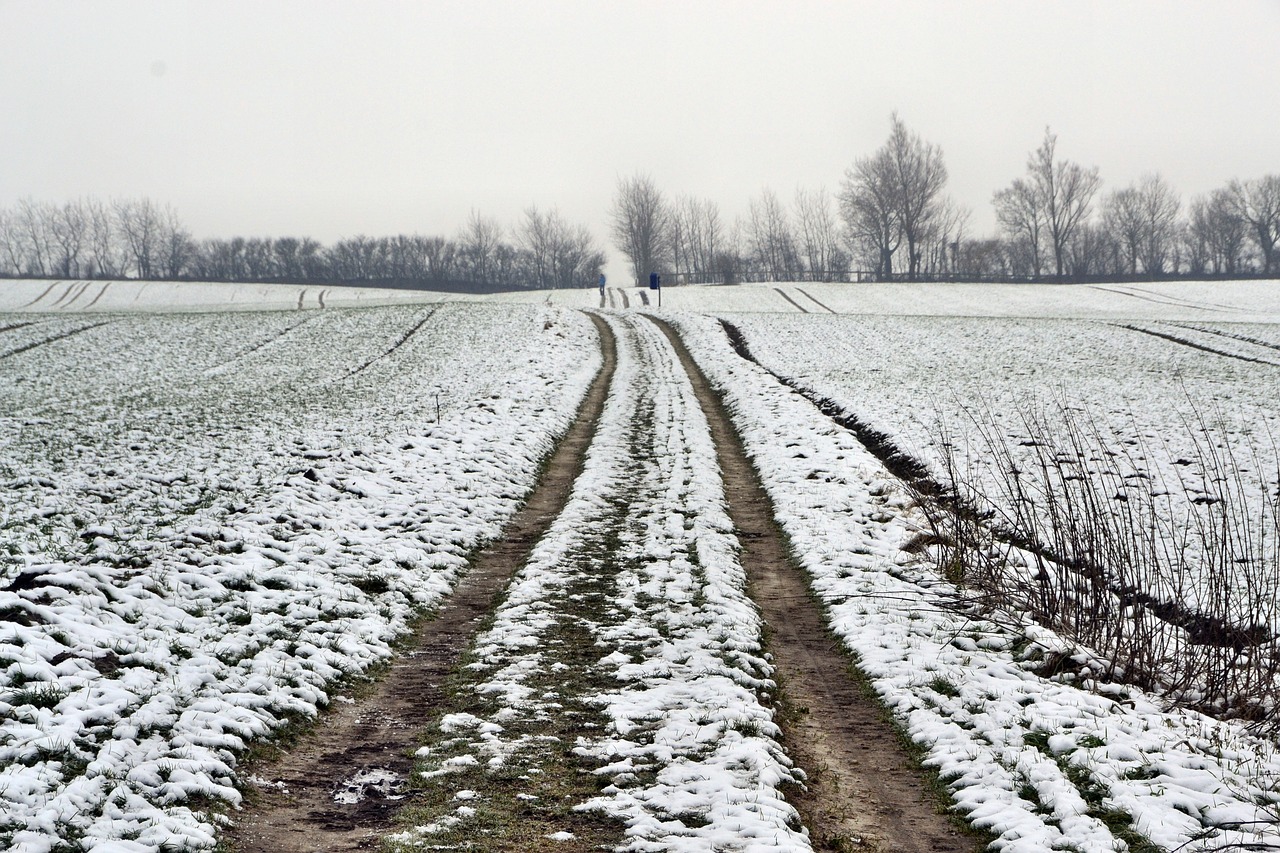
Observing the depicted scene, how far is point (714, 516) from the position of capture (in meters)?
12.4

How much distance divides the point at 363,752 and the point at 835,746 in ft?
11.5

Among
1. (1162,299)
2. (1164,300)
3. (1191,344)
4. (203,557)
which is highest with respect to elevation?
(1162,299)

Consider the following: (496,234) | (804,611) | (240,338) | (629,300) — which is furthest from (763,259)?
(804,611)

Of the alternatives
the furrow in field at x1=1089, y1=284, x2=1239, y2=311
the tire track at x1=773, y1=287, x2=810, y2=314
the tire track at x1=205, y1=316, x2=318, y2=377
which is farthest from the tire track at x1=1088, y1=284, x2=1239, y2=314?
the tire track at x1=205, y1=316, x2=318, y2=377

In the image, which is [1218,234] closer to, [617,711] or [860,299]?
[860,299]

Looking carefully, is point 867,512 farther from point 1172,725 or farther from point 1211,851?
point 1211,851

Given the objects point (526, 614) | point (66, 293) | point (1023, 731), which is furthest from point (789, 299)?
point (66, 293)

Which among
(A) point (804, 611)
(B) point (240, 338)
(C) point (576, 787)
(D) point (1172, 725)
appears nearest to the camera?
(C) point (576, 787)

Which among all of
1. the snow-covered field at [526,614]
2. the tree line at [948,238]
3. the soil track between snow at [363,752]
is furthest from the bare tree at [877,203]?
the soil track between snow at [363,752]

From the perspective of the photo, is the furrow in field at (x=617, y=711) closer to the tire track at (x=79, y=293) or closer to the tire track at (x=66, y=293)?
the tire track at (x=79, y=293)

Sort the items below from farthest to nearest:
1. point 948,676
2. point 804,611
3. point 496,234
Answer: point 496,234, point 804,611, point 948,676

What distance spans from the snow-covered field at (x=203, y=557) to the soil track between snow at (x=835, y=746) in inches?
148

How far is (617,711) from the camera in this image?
21.4 ft

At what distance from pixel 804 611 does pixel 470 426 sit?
34.2 ft
